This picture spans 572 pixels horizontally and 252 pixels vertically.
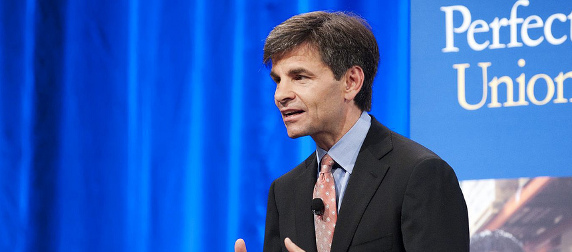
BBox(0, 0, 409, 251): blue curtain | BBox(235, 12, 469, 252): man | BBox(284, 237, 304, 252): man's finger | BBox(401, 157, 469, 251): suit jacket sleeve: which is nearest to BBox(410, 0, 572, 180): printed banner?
BBox(0, 0, 409, 251): blue curtain

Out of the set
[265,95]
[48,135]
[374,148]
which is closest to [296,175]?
[374,148]

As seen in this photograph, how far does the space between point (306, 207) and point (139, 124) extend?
1.58 meters

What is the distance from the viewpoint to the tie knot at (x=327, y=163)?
148cm

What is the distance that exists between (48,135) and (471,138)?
63.7 inches

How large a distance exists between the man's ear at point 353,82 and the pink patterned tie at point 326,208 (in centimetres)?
12

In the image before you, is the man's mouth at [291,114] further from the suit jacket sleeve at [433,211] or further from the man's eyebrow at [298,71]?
the suit jacket sleeve at [433,211]

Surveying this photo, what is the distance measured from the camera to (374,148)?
146 cm

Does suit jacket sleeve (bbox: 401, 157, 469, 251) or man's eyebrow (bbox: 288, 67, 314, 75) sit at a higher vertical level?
man's eyebrow (bbox: 288, 67, 314, 75)

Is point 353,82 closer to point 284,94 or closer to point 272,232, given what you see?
point 284,94

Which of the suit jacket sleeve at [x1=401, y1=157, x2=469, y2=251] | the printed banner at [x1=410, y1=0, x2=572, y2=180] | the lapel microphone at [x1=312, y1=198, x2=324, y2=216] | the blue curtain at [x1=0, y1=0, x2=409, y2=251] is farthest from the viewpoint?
the blue curtain at [x1=0, y1=0, x2=409, y2=251]

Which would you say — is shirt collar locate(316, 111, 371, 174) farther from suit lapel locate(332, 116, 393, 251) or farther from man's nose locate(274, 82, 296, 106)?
man's nose locate(274, 82, 296, 106)

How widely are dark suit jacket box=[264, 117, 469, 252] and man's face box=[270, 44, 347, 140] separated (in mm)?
98

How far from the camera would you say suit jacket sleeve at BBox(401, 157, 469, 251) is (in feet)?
4.27

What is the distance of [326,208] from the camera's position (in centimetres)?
144
